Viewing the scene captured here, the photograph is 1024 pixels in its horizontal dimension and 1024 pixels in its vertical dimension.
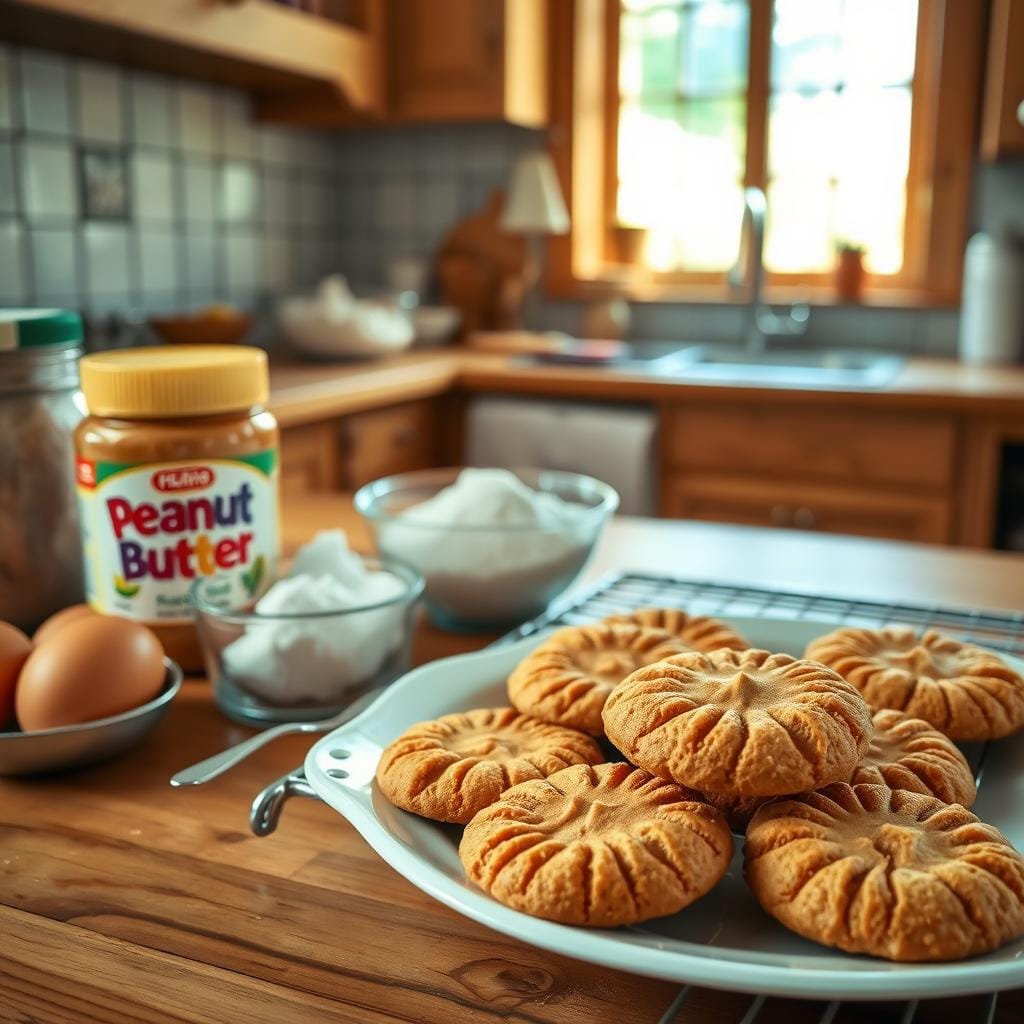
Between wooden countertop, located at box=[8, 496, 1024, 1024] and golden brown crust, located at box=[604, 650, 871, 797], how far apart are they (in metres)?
0.09

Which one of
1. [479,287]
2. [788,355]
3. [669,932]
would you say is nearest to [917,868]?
[669,932]

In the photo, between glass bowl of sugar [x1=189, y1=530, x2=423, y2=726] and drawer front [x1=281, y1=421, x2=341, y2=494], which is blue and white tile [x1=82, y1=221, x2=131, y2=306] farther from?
glass bowl of sugar [x1=189, y1=530, x2=423, y2=726]

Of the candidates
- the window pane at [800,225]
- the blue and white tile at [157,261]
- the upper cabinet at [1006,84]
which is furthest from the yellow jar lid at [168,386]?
the window pane at [800,225]

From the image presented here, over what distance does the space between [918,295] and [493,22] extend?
1274 millimetres

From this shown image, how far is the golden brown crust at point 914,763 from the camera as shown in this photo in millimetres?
529

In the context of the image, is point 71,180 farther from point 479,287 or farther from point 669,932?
point 669,932

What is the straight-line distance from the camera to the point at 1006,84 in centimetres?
244

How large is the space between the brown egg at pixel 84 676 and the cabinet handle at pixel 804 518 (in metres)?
1.93

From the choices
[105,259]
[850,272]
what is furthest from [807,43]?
[105,259]

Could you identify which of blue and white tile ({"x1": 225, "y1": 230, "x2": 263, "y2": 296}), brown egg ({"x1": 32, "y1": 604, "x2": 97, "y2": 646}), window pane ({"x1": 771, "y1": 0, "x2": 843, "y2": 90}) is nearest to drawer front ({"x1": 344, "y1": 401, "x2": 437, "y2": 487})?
blue and white tile ({"x1": 225, "y1": 230, "x2": 263, "y2": 296})

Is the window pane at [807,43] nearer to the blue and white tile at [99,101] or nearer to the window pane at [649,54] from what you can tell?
the window pane at [649,54]

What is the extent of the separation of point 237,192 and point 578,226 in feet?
3.06

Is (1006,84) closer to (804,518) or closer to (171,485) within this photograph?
(804,518)

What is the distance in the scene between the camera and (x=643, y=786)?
0.52 metres
